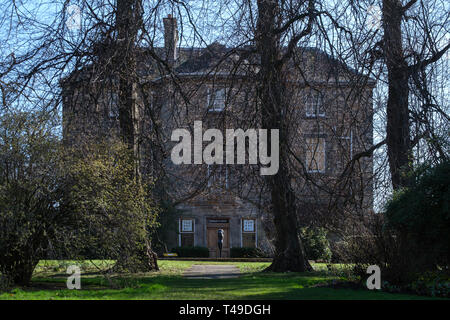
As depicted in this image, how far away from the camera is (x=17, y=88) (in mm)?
10734

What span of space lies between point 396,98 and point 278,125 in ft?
10.8

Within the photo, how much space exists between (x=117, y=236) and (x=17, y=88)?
402 cm

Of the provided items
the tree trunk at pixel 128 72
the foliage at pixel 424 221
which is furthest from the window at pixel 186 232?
the foliage at pixel 424 221

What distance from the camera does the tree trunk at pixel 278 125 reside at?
10109mm

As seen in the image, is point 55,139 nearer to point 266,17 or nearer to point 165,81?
point 266,17

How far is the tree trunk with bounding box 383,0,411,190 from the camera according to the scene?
10.6 meters

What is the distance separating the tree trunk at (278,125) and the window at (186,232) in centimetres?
2031

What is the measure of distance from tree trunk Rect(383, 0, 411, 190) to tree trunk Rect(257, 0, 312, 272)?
223cm

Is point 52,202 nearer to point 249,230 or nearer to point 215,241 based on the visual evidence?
point 215,241

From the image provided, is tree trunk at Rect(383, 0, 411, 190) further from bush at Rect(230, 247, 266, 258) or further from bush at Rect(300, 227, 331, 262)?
bush at Rect(230, 247, 266, 258)

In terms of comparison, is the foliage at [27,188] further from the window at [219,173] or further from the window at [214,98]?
the window at [219,173]

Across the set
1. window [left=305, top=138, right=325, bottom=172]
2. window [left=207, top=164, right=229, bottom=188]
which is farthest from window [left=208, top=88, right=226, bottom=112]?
window [left=305, top=138, right=325, bottom=172]

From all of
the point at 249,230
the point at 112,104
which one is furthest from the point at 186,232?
the point at 112,104
